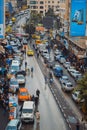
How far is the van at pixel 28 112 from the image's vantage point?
80.2 feet

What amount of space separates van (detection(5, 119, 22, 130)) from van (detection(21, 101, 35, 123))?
1.17 m

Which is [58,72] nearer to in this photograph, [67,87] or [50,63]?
[50,63]

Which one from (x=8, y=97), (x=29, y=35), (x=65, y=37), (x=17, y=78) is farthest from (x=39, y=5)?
(x=8, y=97)

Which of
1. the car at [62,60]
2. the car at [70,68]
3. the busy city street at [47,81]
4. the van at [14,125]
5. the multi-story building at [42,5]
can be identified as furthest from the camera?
the multi-story building at [42,5]

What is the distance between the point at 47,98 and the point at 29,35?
1569 inches

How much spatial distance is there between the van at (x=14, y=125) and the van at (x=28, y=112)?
1171 mm

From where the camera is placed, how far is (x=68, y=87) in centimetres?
3203

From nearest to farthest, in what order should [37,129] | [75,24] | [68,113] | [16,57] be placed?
1. [37,129]
2. [68,113]
3. [75,24]
4. [16,57]

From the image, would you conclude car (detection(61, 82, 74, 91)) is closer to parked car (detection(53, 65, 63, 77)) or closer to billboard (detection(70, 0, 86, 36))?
billboard (detection(70, 0, 86, 36))

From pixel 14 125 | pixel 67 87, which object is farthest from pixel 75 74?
pixel 14 125

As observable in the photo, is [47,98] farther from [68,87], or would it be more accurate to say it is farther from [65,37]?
[65,37]

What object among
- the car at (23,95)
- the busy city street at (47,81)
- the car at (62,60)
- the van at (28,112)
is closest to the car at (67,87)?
the busy city street at (47,81)

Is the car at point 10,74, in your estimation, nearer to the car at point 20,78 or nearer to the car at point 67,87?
the car at point 20,78

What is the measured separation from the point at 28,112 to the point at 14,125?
305cm
